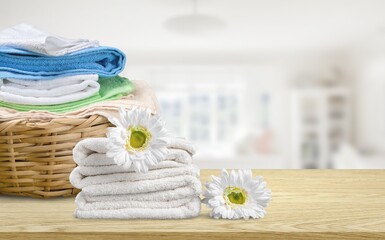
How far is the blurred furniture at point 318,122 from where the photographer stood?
4.30m

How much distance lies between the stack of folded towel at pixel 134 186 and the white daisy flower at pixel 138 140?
0.02 m

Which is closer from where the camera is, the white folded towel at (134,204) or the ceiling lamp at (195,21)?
the white folded towel at (134,204)

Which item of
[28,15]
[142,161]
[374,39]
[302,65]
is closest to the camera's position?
[142,161]

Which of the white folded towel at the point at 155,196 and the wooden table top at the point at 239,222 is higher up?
the white folded towel at the point at 155,196

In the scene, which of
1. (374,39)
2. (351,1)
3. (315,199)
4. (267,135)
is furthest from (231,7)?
(315,199)

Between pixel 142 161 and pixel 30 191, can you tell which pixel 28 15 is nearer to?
pixel 30 191

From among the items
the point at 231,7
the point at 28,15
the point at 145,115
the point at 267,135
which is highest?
the point at 231,7

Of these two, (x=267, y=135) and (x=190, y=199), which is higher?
(x=267, y=135)

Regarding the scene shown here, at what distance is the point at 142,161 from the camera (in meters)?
0.81

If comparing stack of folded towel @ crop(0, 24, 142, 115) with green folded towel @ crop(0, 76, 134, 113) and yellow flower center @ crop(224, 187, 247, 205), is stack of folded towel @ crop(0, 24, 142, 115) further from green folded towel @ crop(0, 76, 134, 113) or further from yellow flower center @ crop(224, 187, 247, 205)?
yellow flower center @ crop(224, 187, 247, 205)

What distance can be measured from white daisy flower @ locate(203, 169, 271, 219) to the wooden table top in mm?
15

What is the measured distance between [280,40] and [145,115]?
2979mm

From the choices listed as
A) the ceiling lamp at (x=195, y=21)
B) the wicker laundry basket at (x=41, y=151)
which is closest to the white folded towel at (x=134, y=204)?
the wicker laundry basket at (x=41, y=151)

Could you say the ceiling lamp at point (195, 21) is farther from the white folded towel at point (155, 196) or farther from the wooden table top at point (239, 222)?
the white folded towel at point (155, 196)
